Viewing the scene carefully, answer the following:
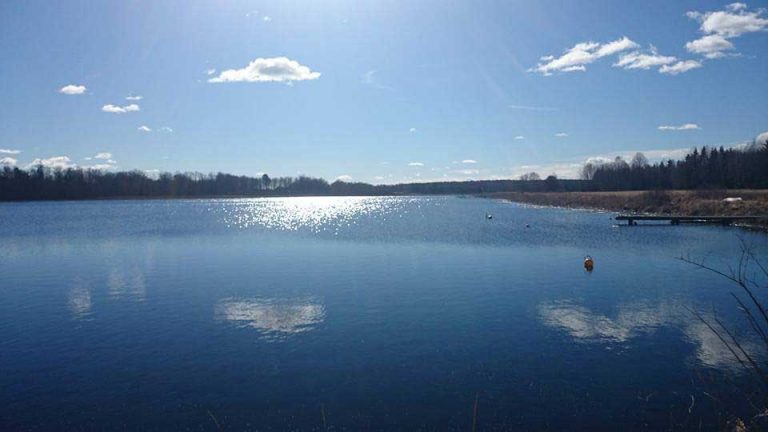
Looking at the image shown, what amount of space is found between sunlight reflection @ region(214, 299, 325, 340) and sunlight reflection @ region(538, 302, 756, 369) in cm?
699

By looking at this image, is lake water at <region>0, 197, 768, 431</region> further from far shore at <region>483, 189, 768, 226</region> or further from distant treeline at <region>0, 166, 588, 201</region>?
distant treeline at <region>0, 166, 588, 201</region>

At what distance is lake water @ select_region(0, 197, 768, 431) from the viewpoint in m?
8.83

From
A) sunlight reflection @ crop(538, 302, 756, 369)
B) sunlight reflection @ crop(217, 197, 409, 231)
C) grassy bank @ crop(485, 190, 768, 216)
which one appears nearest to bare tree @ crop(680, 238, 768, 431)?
sunlight reflection @ crop(538, 302, 756, 369)

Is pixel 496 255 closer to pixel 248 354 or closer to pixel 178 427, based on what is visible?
pixel 248 354

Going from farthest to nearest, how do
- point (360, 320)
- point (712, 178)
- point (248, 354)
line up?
point (712, 178)
point (360, 320)
point (248, 354)

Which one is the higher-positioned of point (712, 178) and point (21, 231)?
point (712, 178)

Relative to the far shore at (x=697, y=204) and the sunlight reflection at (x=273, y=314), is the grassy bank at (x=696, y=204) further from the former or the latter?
the sunlight reflection at (x=273, y=314)

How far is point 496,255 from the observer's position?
26734mm

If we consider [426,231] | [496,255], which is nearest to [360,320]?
[496,255]

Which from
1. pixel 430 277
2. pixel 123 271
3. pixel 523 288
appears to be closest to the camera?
pixel 523 288

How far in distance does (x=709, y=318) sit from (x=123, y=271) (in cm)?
2356

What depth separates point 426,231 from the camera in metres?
42.0

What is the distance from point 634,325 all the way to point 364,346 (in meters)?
7.77

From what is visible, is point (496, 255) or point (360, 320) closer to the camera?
point (360, 320)
